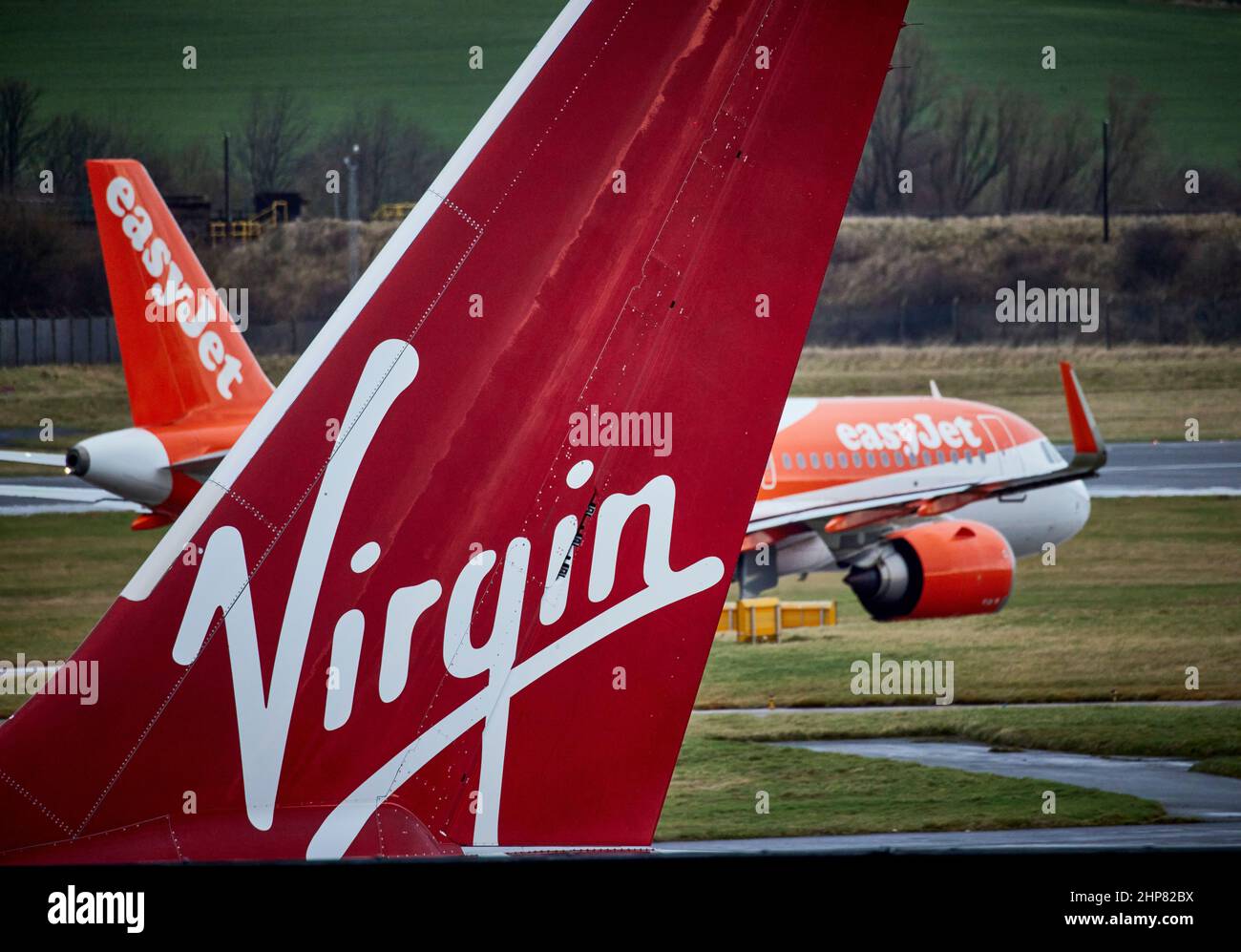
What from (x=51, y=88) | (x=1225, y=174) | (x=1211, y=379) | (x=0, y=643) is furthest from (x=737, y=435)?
(x=1225, y=174)

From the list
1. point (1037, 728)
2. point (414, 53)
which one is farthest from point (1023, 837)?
point (414, 53)

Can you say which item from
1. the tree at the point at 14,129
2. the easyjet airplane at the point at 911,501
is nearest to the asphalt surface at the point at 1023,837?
the easyjet airplane at the point at 911,501

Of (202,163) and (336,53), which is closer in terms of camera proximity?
(202,163)

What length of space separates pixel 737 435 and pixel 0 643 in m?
22.3

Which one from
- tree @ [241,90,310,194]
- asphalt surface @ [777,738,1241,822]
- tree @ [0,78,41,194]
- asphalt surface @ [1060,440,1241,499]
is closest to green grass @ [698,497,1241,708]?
asphalt surface @ [777,738,1241,822]

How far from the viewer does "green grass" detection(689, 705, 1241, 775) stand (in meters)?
18.6

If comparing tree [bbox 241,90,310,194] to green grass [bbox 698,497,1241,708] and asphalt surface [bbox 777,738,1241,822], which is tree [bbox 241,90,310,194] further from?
asphalt surface [bbox 777,738,1241,822]

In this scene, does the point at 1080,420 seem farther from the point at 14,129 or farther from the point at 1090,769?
the point at 14,129

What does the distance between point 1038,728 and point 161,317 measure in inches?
517

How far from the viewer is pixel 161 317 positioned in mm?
23297

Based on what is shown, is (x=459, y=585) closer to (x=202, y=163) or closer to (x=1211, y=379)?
(x=202, y=163)

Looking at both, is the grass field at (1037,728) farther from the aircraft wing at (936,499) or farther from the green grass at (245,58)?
the green grass at (245,58)

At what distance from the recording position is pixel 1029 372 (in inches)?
2254

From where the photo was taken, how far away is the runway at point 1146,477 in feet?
128
